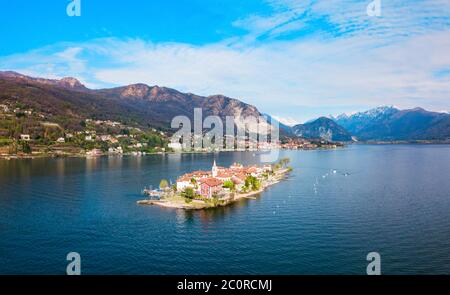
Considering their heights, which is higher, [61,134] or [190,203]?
[61,134]

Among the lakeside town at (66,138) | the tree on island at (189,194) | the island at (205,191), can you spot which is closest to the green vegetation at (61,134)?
the lakeside town at (66,138)

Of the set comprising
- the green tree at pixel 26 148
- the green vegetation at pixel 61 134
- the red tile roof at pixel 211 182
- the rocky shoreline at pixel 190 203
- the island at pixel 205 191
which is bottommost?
the rocky shoreline at pixel 190 203

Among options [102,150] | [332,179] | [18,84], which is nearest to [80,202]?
[332,179]

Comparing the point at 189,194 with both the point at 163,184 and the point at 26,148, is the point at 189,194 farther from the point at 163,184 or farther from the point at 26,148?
the point at 26,148

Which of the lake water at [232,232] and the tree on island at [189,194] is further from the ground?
the tree on island at [189,194]

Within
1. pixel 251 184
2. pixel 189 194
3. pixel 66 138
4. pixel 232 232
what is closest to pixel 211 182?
pixel 189 194

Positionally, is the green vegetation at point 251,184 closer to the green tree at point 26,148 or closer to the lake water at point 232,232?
the lake water at point 232,232
